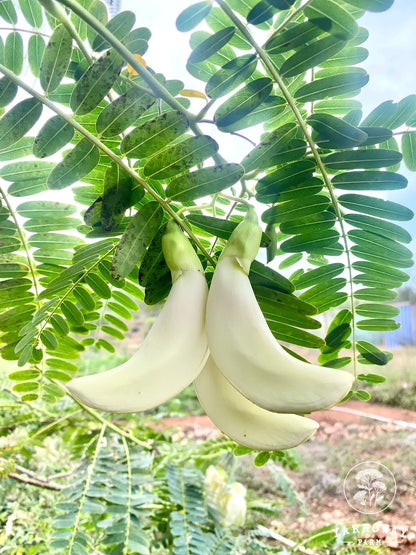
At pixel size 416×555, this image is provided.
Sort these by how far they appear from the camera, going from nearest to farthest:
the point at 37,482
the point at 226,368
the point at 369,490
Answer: the point at 226,368 → the point at 37,482 → the point at 369,490

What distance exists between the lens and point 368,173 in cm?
29

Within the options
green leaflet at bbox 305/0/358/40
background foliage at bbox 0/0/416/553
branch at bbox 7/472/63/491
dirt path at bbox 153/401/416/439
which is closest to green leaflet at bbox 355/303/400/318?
background foliage at bbox 0/0/416/553

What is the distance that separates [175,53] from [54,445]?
108 cm

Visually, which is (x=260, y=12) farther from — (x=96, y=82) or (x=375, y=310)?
(x=375, y=310)

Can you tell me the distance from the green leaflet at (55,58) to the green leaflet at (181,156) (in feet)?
0.18

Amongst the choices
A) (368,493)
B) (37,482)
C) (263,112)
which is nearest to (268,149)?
(263,112)

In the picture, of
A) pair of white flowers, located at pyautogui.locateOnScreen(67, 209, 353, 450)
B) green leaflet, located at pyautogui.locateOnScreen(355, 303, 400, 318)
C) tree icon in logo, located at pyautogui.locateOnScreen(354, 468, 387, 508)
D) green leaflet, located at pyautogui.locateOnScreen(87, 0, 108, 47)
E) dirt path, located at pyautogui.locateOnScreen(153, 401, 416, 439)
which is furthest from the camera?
dirt path, located at pyautogui.locateOnScreen(153, 401, 416, 439)

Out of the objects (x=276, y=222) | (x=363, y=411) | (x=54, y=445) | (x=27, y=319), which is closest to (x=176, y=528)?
(x=27, y=319)

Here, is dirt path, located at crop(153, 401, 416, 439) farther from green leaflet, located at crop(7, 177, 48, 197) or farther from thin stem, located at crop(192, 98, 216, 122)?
thin stem, located at crop(192, 98, 216, 122)

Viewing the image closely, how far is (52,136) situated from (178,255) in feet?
0.28

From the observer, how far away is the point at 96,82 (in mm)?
220

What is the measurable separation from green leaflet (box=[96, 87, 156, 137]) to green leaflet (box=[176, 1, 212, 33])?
0.04 m

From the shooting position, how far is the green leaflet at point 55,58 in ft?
0.71

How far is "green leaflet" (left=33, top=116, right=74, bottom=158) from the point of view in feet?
0.77
